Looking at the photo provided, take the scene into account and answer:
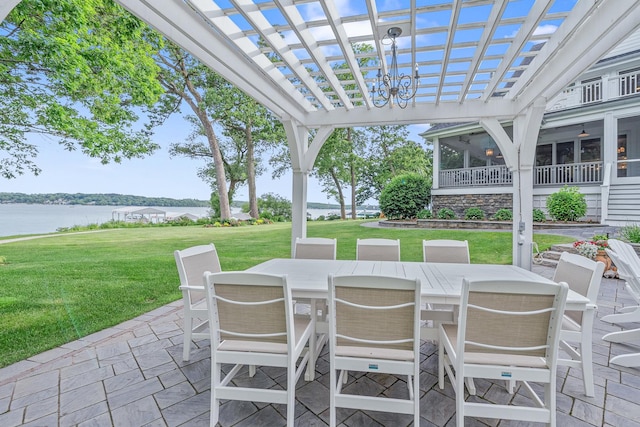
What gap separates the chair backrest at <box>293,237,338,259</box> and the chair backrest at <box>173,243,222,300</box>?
1.01 meters

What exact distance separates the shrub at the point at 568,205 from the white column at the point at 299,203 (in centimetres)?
736

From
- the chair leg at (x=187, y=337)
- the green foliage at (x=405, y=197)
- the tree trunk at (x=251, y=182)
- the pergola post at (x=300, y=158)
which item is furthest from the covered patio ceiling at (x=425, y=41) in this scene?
the tree trunk at (x=251, y=182)

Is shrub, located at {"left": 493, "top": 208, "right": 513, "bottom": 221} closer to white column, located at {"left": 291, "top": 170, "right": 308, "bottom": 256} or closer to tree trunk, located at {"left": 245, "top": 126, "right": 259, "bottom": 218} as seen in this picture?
white column, located at {"left": 291, "top": 170, "right": 308, "bottom": 256}

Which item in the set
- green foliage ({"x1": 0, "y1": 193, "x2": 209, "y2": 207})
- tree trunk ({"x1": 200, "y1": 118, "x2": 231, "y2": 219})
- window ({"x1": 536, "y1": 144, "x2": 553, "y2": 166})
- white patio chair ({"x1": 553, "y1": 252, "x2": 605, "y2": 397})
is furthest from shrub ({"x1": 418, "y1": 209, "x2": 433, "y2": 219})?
green foliage ({"x1": 0, "y1": 193, "x2": 209, "y2": 207})

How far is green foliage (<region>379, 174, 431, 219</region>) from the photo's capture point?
442 inches

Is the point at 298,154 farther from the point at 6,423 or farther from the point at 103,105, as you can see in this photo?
the point at 103,105

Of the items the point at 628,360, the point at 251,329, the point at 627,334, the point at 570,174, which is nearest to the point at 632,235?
the point at 627,334

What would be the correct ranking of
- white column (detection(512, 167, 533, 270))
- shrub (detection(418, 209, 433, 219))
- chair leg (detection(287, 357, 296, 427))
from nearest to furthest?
chair leg (detection(287, 357, 296, 427)) → white column (detection(512, 167, 533, 270)) → shrub (detection(418, 209, 433, 219))

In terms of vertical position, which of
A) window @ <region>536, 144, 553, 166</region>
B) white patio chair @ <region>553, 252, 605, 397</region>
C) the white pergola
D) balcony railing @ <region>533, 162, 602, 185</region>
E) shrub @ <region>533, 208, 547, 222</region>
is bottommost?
white patio chair @ <region>553, 252, 605, 397</region>

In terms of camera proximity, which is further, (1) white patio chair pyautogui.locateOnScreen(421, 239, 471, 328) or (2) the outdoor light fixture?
(2) the outdoor light fixture

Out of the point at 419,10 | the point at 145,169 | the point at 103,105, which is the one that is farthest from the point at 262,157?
the point at 419,10

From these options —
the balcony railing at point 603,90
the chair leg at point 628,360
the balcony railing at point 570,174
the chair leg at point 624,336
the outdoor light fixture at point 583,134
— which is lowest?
the chair leg at point 628,360

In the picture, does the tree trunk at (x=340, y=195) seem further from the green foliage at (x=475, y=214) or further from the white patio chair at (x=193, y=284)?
the white patio chair at (x=193, y=284)

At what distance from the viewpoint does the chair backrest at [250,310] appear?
5.67 ft
